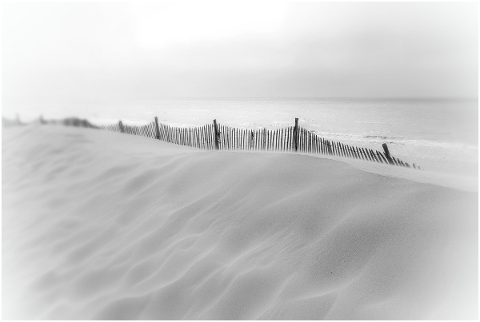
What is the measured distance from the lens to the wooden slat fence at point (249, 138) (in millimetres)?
7879

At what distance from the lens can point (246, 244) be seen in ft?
9.59

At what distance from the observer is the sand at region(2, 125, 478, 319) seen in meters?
2.12

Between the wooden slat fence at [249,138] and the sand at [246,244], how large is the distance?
12.6 ft

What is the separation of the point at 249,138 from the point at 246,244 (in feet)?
22.3

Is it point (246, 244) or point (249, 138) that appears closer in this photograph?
point (246, 244)

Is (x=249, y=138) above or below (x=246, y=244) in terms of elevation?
below

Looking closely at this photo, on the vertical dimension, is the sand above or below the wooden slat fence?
above

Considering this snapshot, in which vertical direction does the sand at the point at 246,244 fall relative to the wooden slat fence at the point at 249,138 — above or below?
above

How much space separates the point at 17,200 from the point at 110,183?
1333 mm

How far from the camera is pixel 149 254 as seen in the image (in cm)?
314

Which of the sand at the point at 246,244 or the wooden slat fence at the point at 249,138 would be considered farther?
the wooden slat fence at the point at 249,138

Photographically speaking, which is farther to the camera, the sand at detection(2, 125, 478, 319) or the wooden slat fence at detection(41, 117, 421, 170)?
the wooden slat fence at detection(41, 117, 421, 170)

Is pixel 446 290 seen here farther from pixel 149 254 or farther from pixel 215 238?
pixel 149 254

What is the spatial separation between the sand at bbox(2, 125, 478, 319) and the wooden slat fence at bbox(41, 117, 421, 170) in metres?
3.84
